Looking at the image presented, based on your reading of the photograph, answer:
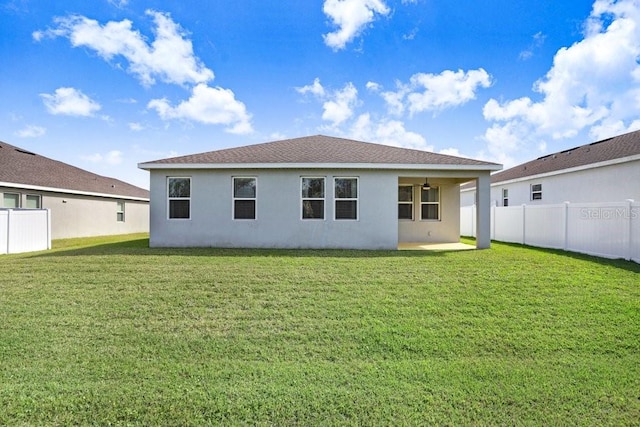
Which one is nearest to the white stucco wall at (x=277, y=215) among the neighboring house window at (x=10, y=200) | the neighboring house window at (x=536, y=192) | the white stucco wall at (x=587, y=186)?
the white stucco wall at (x=587, y=186)

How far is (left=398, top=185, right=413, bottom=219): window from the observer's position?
45.8 ft

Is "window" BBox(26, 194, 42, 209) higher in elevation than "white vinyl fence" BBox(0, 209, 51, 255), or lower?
higher

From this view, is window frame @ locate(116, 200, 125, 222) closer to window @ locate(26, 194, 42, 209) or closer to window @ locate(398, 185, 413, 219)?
window @ locate(26, 194, 42, 209)

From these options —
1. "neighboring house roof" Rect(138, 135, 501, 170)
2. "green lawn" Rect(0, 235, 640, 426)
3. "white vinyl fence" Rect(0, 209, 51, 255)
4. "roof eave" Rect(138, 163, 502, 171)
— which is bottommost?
"green lawn" Rect(0, 235, 640, 426)

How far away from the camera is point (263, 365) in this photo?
379cm

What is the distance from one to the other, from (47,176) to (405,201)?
18.2 m

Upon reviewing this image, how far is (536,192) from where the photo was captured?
17.6 meters

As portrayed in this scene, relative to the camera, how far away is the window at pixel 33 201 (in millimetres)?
14742

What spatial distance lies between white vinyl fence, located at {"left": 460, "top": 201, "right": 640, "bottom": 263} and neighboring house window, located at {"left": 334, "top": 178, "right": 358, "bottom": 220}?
731 cm

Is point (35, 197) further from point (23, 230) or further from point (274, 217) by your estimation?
point (274, 217)

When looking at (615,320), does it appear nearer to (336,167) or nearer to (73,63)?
(336,167)

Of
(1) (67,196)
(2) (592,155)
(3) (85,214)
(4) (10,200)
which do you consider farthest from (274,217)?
(2) (592,155)

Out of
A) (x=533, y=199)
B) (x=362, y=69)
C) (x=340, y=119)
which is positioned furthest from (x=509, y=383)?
(x=533, y=199)

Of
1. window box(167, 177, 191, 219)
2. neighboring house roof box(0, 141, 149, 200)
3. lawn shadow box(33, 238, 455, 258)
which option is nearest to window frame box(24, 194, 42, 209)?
neighboring house roof box(0, 141, 149, 200)
